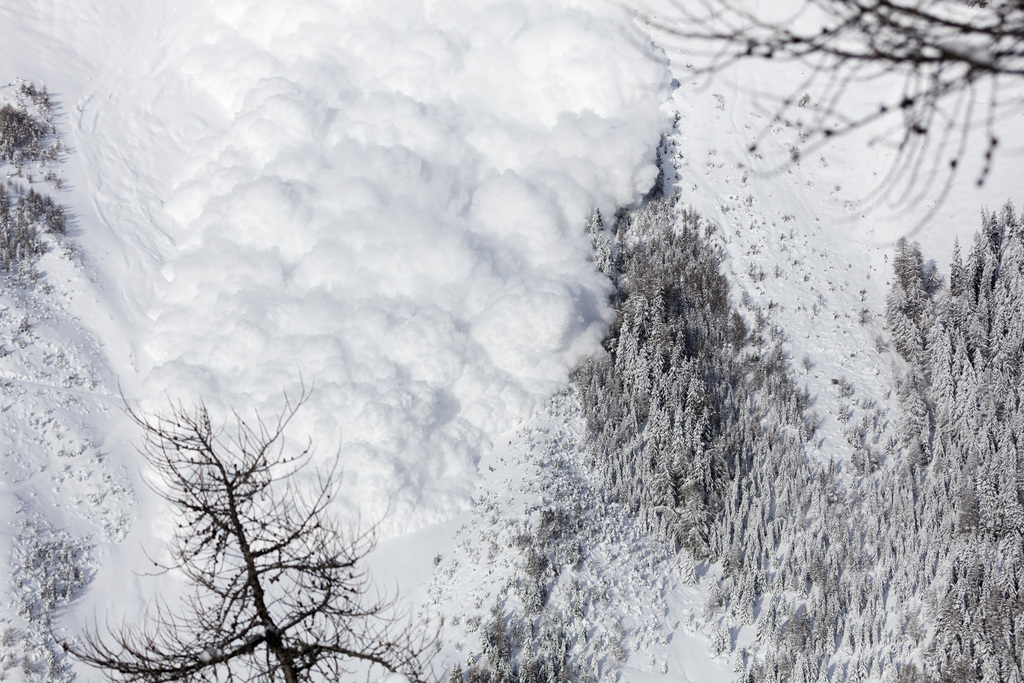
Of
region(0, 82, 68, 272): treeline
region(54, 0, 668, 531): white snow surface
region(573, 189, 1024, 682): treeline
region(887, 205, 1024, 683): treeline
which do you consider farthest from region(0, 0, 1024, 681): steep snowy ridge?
region(887, 205, 1024, 683): treeline

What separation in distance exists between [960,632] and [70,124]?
162 feet

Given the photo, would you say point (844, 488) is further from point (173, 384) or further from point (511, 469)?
point (173, 384)

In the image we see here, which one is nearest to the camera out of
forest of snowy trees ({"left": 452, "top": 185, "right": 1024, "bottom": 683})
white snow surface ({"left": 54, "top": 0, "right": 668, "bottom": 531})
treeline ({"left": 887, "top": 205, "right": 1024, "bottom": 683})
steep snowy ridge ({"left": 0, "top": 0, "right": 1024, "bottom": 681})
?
steep snowy ridge ({"left": 0, "top": 0, "right": 1024, "bottom": 681})

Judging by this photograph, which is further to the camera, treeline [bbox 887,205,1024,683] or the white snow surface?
A: the white snow surface

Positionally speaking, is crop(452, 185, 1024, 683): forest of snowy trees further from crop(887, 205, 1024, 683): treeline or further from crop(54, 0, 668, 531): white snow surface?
crop(54, 0, 668, 531): white snow surface

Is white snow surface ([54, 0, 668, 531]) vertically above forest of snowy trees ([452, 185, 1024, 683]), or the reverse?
white snow surface ([54, 0, 668, 531])

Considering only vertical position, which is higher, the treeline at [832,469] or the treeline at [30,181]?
the treeline at [30,181]

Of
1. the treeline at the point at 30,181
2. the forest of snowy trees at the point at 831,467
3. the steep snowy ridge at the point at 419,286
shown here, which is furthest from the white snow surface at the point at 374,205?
the forest of snowy trees at the point at 831,467

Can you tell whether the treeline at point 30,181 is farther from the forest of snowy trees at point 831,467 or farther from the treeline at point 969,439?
the treeline at point 969,439

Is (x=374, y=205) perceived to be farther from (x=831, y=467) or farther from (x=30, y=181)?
(x=831, y=467)

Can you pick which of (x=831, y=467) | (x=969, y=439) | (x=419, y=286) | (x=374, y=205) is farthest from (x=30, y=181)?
(x=969, y=439)

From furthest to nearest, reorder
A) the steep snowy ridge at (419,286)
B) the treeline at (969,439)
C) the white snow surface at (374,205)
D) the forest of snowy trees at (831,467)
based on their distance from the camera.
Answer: the white snow surface at (374,205) < the forest of snowy trees at (831,467) < the treeline at (969,439) < the steep snowy ridge at (419,286)

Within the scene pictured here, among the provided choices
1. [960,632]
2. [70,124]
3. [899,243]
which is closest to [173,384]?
[70,124]

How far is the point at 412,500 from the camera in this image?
3030 centimetres
